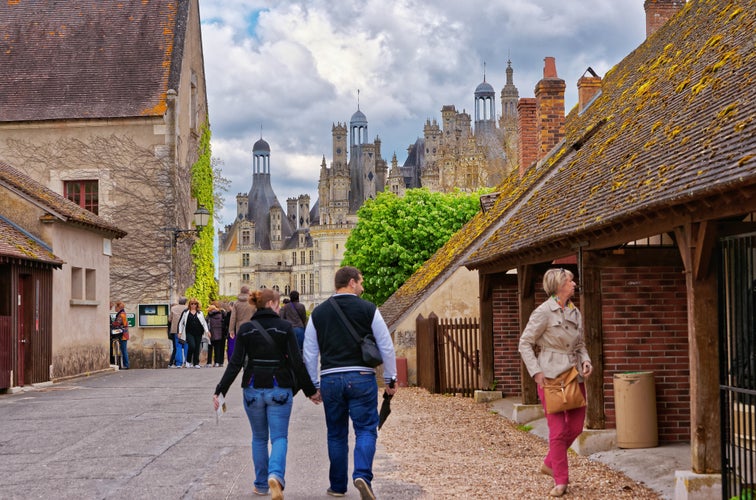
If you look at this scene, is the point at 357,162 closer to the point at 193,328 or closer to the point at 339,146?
Answer: the point at 339,146

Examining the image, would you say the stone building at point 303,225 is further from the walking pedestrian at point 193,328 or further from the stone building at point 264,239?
the walking pedestrian at point 193,328

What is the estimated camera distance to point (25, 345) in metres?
20.6

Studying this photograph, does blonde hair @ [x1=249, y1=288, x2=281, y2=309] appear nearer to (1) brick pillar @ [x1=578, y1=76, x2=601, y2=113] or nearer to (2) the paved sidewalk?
(2) the paved sidewalk

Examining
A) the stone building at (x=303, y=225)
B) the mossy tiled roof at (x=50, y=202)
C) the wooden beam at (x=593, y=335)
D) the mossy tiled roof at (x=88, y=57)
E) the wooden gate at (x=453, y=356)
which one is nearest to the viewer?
the wooden beam at (x=593, y=335)

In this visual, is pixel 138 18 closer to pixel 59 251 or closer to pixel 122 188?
pixel 122 188

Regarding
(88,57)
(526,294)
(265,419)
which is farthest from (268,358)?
(88,57)

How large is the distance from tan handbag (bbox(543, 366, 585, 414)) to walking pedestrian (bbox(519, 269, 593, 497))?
4 centimetres

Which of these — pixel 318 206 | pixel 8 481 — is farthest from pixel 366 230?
pixel 318 206

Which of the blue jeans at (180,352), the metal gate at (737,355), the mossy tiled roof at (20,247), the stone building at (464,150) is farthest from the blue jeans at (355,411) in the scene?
the stone building at (464,150)

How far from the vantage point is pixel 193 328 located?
26.6m

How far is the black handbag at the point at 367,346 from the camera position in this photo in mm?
8062

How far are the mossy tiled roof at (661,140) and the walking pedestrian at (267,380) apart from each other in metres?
3.19

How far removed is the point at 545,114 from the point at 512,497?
12624 millimetres

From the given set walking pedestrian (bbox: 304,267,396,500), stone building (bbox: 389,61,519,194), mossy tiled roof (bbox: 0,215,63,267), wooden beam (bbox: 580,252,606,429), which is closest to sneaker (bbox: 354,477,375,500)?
walking pedestrian (bbox: 304,267,396,500)
